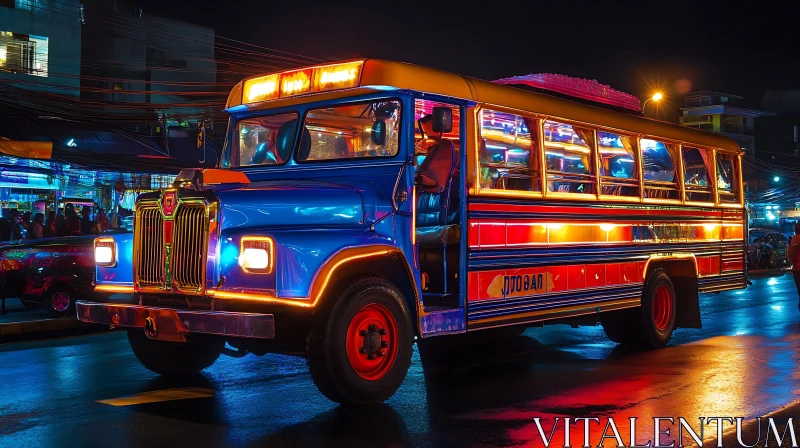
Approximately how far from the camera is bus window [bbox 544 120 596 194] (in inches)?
359

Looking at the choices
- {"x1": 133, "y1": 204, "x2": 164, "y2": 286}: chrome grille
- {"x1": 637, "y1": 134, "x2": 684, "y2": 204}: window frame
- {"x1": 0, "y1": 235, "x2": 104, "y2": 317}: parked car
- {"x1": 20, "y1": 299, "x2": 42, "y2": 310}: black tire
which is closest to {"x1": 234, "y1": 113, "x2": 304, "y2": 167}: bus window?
{"x1": 133, "y1": 204, "x2": 164, "y2": 286}: chrome grille

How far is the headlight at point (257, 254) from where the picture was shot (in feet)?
21.0

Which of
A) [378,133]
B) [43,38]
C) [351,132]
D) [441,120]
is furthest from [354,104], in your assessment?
[43,38]

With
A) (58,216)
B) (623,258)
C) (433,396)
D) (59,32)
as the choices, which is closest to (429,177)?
(433,396)

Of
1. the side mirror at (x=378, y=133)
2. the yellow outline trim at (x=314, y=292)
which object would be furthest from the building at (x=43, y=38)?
the yellow outline trim at (x=314, y=292)

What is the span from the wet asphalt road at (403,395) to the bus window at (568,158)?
1.90 m

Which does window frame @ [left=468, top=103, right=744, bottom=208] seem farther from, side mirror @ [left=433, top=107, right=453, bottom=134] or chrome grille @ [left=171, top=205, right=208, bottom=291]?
chrome grille @ [left=171, top=205, right=208, bottom=291]

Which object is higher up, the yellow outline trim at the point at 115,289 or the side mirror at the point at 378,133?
the side mirror at the point at 378,133

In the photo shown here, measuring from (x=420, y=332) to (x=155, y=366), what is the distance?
259cm

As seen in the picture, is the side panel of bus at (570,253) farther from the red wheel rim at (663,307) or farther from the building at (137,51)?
the building at (137,51)

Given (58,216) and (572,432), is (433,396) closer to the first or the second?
(572,432)

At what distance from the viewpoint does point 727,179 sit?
500 inches

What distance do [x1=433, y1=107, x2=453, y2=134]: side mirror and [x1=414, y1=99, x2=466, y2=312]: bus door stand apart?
1.37ft

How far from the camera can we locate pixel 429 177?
7.84m
